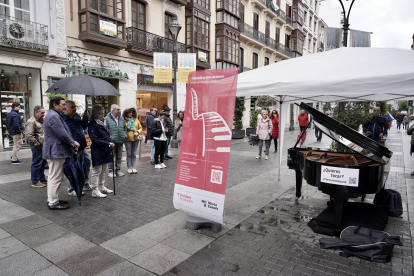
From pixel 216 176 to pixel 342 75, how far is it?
2.75 metres

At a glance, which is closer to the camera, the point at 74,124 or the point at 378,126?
the point at 74,124

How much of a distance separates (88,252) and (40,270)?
0.55 metres

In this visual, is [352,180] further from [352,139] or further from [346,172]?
[352,139]

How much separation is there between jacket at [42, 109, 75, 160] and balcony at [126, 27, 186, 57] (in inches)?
494

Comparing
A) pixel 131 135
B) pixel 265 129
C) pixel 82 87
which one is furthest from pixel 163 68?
pixel 82 87

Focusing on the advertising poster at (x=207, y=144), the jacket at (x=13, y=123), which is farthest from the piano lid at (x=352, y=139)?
the jacket at (x=13, y=123)

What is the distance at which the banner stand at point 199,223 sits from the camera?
4.18m

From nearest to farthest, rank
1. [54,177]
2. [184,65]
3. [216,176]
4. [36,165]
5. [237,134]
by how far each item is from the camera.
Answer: [216,176] → [54,177] → [36,165] → [184,65] → [237,134]

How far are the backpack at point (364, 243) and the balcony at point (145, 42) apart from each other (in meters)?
15.3

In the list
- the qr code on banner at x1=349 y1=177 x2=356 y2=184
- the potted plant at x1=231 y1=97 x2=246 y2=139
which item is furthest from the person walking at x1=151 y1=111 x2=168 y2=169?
the potted plant at x1=231 y1=97 x2=246 y2=139

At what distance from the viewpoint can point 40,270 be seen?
3.17 metres

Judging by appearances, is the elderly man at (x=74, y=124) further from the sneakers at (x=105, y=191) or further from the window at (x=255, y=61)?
the window at (x=255, y=61)

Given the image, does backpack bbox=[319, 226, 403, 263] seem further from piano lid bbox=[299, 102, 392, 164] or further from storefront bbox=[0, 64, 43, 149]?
storefront bbox=[0, 64, 43, 149]

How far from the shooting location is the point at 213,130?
148 inches
